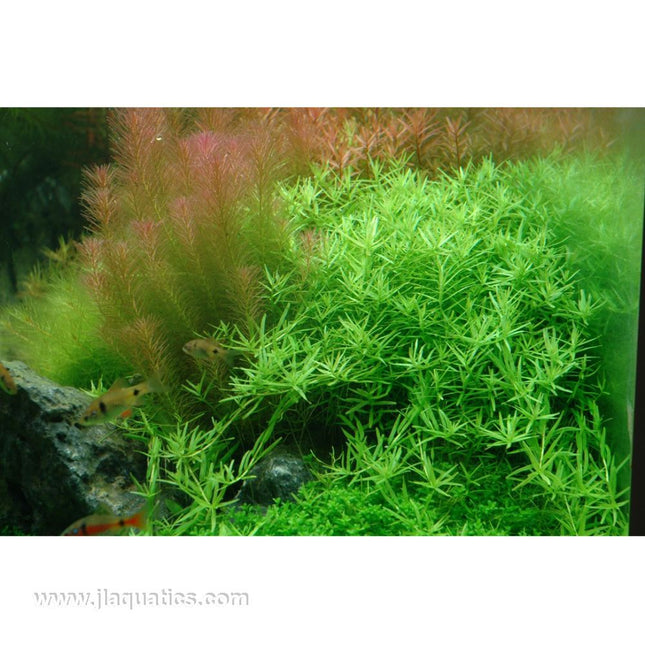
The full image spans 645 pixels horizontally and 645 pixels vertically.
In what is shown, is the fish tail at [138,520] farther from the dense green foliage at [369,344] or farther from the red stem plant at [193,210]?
the red stem plant at [193,210]

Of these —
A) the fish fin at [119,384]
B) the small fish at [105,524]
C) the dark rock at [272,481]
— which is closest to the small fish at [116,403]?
the fish fin at [119,384]

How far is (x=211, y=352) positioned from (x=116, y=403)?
317 mm

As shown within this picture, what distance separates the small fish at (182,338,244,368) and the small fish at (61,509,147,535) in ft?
1.60

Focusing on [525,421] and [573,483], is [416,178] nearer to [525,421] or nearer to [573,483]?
[525,421]

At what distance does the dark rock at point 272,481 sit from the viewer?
5.90ft

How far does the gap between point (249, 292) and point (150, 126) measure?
→ 60cm
